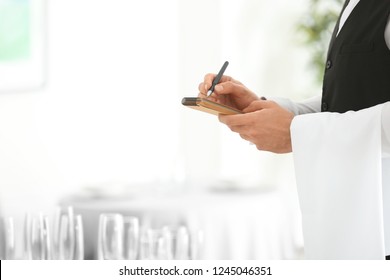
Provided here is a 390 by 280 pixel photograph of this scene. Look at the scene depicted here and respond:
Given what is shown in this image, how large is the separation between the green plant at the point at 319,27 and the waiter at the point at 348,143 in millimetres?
3184

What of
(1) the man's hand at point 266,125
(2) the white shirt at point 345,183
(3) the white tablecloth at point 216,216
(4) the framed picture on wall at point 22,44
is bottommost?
(3) the white tablecloth at point 216,216

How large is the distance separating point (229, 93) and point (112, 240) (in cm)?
64

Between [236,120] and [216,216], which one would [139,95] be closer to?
[216,216]

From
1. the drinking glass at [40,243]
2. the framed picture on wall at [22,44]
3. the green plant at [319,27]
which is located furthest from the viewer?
the green plant at [319,27]

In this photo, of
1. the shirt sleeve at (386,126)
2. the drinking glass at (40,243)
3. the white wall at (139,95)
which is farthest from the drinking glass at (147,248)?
the white wall at (139,95)

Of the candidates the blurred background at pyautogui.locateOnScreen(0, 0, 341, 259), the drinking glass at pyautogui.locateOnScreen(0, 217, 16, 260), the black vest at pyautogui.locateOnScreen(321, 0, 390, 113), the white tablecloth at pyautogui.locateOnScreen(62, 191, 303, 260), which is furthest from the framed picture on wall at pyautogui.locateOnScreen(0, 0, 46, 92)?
the black vest at pyautogui.locateOnScreen(321, 0, 390, 113)

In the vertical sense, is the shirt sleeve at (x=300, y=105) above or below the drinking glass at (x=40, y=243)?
above

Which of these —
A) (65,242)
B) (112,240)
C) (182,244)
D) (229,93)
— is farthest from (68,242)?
(229,93)

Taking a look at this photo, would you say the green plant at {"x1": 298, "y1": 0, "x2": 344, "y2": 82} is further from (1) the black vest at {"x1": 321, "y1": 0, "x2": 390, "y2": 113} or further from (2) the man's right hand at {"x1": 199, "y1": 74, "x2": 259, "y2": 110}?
(1) the black vest at {"x1": 321, "y1": 0, "x2": 390, "y2": 113}

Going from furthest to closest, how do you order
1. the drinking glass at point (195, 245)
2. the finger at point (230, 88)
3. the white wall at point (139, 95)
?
the white wall at point (139, 95), the drinking glass at point (195, 245), the finger at point (230, 88)

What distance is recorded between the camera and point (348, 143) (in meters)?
1.19

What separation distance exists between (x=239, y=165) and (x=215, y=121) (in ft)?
1.32

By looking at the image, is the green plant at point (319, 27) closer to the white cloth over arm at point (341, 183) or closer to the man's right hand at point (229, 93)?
the man's right hand at point (229, 93)

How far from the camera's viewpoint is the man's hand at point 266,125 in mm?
1224
